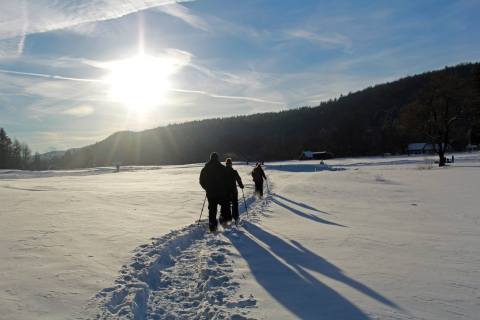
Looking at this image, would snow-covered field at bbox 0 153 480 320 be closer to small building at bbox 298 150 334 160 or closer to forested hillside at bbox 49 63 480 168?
small building at bbox 298 150 334 160

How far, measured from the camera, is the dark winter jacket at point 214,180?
11164 millimetres

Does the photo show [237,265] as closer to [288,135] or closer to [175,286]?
[175,286]

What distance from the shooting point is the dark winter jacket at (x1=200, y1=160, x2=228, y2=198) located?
1116 centimetres

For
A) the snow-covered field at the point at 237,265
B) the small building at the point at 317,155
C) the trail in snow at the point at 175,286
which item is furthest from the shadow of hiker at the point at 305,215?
the small building at the point at 317,155

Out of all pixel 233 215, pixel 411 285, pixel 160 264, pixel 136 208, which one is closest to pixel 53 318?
pixel 160 264

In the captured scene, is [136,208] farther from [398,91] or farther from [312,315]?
[398,91]

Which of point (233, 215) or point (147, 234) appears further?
point (233, 215)

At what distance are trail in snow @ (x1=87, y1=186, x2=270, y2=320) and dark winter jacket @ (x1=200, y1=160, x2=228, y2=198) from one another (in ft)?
7.58

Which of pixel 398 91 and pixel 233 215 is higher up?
pixel 398 91

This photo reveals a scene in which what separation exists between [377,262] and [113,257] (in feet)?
16.2

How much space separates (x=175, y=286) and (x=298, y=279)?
78.9 inches

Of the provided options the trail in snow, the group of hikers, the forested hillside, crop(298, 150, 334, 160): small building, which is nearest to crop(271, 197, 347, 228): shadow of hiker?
the group of hikers

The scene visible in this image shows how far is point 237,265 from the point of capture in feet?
23.9

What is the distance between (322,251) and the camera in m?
8.16
